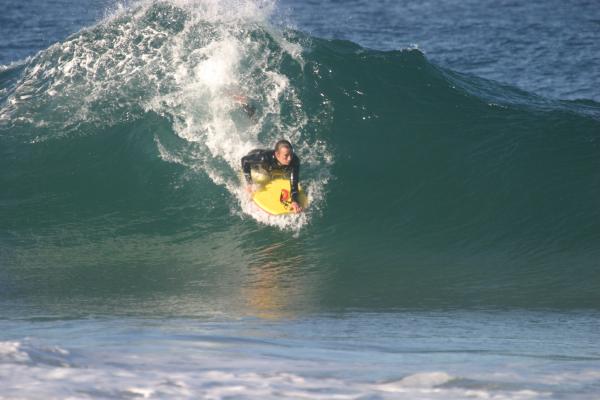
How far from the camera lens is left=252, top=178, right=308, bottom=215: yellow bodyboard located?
36.1ft

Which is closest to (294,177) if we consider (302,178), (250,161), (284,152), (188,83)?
(284,152)

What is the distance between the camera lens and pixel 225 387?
15.6 ft

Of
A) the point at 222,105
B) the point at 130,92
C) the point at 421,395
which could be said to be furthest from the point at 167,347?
the point at 130,92

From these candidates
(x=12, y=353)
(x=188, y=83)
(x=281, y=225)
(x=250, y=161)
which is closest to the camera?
(x=12, y=353)

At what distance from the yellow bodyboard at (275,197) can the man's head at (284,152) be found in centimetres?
38

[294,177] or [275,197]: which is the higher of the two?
[294,177]

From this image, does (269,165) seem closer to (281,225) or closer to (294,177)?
(294,177)

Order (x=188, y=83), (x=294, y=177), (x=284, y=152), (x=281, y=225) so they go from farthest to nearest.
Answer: (x=188, y=83) → (x=281, y=225) → (x=294, y=177) → (x=284, y=152)

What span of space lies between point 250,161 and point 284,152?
58 centimetres

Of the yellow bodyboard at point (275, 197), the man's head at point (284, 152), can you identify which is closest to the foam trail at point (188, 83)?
the yellow bodyboard at point (275, 197)

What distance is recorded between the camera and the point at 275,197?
11047 mm

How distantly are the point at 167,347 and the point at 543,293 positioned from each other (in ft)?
16.5

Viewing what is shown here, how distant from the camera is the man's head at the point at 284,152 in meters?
10.7

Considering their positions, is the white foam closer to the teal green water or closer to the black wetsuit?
the teal green water
